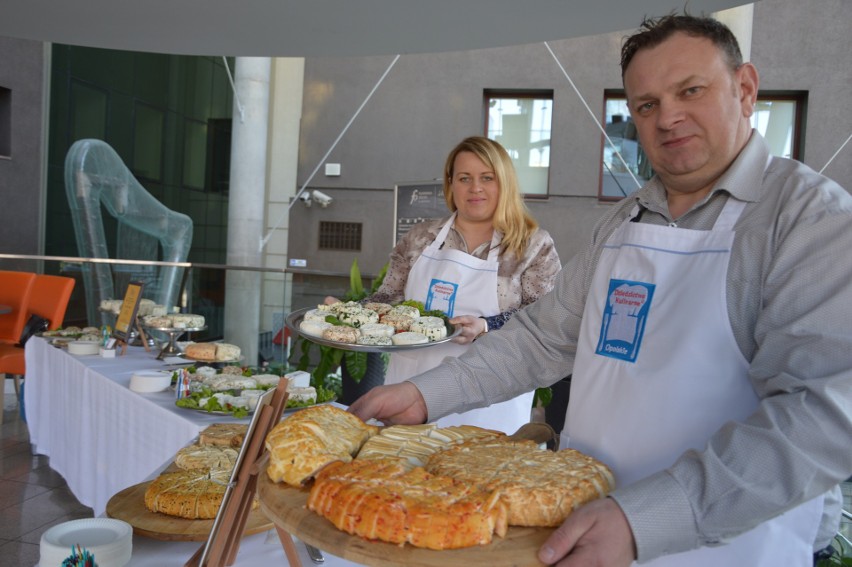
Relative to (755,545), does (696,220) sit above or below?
above

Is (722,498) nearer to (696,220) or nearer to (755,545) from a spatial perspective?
(755,545)

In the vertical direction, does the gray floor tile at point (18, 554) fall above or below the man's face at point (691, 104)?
below

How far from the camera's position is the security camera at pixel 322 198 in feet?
33.3

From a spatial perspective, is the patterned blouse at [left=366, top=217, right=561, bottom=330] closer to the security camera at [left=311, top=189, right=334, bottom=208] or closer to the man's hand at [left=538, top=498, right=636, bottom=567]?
the man's hand at [left=538, top=498, right=636, bottom=567]

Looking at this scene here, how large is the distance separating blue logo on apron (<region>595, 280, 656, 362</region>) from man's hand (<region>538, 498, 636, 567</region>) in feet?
1.31

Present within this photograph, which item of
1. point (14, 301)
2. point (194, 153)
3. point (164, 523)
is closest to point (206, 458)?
point (164, 523)

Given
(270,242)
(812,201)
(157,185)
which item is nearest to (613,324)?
(812,201)

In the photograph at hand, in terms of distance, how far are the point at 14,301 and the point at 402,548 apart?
231 inches

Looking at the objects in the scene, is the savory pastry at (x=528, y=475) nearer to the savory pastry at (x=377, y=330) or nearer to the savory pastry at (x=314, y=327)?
the savory pastry at (x=377, y=330)

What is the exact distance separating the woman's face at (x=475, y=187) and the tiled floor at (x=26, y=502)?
2533 millimetres

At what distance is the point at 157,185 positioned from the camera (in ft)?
38.9

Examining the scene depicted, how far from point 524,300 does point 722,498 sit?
185cm

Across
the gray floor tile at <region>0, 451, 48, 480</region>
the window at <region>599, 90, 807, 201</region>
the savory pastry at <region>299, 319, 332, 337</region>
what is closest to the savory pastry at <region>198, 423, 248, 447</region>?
the savory pastry at <region>299, 319, 332, 337</region>

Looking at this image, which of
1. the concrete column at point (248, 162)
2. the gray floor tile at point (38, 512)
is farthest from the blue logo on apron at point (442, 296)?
the concrete column at point (248, 162)
